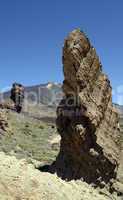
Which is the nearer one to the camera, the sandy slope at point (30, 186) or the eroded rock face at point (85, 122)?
the sandy slope at point (30, 186)

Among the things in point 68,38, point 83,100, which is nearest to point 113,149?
point 83,100

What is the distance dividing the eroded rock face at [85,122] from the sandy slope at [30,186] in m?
2.16

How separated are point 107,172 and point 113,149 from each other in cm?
126

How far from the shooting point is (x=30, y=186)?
54.6ft

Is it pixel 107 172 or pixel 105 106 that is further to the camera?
pixel 105 106

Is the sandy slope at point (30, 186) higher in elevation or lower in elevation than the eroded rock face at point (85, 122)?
lower

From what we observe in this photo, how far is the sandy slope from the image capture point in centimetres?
1585

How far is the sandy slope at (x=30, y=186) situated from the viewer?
15852 mm

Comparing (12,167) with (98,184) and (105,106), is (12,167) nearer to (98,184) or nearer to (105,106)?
(98,184)

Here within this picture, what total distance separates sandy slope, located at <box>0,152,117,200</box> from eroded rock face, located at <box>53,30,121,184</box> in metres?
2.16

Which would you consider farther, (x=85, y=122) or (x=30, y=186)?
(x=85, y=122)

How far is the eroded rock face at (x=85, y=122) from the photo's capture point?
21781mm

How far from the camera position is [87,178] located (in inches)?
848

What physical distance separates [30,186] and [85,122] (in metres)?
6.25
